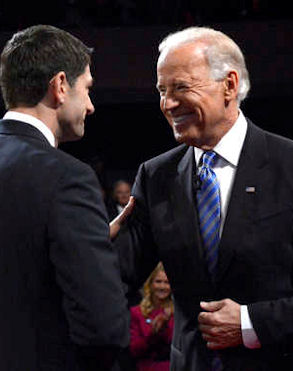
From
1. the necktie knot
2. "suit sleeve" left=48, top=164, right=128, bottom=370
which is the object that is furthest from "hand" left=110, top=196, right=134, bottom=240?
"suit sleeve" left=48, top=164, right=128, bottom=370

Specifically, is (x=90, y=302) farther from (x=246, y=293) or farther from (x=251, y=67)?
(x=251, y=67)

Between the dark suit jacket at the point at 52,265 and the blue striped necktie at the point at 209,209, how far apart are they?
1.10 feet

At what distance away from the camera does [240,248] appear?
1.84 meters

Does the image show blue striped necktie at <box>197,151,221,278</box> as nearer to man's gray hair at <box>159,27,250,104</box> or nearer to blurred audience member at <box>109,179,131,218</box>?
man's gray hair at <box>159,27,250,104</box>

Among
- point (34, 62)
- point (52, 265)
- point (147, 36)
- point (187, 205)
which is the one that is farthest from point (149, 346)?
point (147, 36)

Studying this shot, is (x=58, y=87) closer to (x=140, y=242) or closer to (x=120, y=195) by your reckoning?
(x=140, y=242)

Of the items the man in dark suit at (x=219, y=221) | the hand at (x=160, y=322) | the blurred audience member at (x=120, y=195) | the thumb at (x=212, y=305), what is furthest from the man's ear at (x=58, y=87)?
the blurred audience member at (x=120, y=195)

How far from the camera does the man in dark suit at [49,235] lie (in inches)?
61.5

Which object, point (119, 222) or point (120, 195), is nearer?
point (119, 222)

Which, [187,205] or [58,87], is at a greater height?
[58,87]

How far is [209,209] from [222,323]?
282 mm

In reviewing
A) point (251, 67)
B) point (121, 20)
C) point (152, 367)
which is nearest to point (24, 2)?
point (121, 20)

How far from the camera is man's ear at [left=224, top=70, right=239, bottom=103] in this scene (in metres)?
1.97

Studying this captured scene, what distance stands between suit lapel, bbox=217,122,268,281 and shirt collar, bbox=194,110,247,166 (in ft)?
0.05
